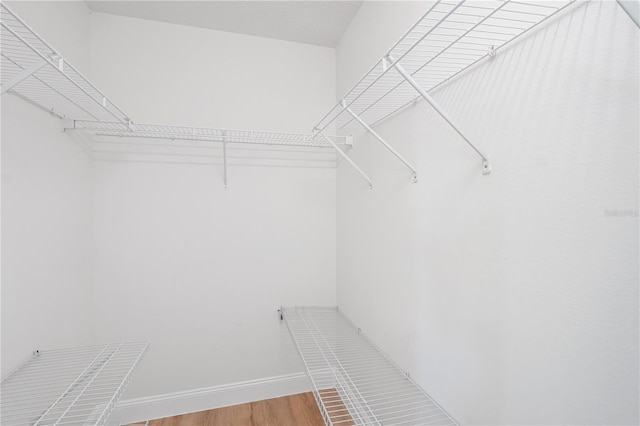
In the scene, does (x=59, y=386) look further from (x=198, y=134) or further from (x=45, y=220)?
(x=198, y=134)

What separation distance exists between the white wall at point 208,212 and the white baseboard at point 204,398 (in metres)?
0.04

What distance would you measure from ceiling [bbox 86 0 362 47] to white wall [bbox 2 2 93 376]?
31 cm

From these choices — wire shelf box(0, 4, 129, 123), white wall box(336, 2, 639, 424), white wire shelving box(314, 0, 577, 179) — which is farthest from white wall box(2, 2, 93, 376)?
white wall box(336, 2, 639, 424)

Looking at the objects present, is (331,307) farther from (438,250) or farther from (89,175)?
(89,175)

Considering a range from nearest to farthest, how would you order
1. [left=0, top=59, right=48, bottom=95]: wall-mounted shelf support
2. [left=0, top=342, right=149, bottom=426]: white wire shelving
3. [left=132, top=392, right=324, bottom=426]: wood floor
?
[left=0, top=59, right=48, bottom=95]: wall-mounted shelf support
[left=0, top=342, right=149, bottom=426]: white wire shelving
[left=132, top=392, right=324, bottom=426]: wood floor

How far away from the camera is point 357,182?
182 cm

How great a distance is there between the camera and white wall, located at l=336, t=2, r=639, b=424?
0.58 m

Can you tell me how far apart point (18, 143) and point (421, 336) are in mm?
1854

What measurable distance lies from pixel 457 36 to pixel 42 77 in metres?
1.59

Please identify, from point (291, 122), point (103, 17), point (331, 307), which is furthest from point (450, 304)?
point (103, 17)

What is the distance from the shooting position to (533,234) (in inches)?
29.1

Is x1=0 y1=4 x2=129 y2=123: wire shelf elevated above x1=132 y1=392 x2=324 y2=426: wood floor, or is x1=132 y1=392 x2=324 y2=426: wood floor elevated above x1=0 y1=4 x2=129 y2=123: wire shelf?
x1=0 y1=4 x2=129 y2=123: wire shelf

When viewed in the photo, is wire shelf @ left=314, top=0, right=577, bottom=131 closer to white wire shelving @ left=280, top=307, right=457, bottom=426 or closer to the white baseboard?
white wire shelving @ left=280, top=307, right=457, bottom=426

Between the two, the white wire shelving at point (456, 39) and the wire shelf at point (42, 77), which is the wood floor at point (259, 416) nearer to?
the white wire shelving at point (456, 39)
